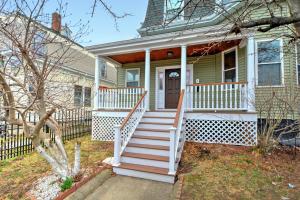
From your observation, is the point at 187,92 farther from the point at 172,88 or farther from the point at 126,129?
the point at 126,129

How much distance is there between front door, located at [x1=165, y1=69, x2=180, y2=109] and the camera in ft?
31.5

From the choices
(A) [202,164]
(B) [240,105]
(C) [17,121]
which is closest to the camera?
(C) [17,121]

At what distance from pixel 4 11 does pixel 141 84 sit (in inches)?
273

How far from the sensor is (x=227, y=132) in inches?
269

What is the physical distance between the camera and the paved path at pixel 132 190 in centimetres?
393

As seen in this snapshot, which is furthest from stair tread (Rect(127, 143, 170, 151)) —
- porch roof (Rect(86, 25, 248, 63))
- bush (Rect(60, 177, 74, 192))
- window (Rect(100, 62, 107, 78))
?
window (Rect(100, 62, 107, 78))

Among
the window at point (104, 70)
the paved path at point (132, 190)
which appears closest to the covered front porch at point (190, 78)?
the paved path at point (132, 190)

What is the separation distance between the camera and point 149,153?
545cm

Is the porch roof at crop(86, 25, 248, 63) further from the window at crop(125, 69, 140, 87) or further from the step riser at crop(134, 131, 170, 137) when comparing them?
the step riser at crop(134, 131, 170, 137)

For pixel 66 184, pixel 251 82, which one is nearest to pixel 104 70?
pixel 251 82

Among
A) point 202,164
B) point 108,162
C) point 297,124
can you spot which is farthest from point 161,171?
point 297,124

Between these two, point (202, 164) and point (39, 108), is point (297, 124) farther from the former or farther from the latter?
point (39, 108)

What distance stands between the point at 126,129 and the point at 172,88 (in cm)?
456

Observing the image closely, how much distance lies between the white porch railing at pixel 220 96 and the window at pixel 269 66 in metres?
1.30
